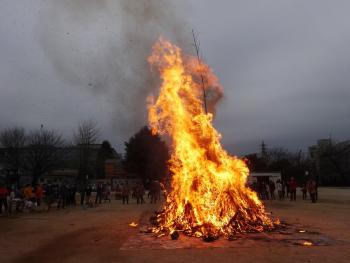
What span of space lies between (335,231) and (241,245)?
439cm

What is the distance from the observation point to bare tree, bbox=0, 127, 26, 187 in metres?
49.0

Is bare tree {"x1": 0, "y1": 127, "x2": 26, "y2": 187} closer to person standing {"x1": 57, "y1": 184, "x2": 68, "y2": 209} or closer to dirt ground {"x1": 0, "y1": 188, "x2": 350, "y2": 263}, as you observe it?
person standing {"x1": 57, "y1": 184, "x2": 68, "y2": 209}

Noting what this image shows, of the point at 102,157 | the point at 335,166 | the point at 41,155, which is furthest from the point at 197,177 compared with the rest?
the point at 102,157

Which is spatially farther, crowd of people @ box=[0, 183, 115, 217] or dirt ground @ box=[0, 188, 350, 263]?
crowd of people @ box=[0, 183, 115, 217]

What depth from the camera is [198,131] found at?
1550cm

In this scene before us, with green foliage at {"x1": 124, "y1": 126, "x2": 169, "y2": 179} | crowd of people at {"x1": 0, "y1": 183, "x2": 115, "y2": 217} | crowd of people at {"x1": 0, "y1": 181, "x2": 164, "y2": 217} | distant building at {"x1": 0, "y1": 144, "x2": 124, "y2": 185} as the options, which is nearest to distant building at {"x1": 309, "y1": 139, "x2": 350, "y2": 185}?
green foliage at {"x1": 124, "y1": 126, "x2": 169, "y2": 179}

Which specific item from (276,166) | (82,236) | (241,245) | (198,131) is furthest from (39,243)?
(276,166)

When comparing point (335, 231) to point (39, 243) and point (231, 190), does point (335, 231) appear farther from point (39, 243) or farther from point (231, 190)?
point (39, 243)

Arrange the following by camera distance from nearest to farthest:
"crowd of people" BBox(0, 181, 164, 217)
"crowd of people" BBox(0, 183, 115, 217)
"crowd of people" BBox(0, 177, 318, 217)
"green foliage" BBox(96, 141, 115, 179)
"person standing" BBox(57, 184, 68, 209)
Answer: "crowd of people" BBox(0, 183, 115, 217), "crowd of people" BBox(0, 181, 164, 217), "crowd of people" BBox(0, 177, 318, 217), "person standing" BBox(57, 184, 68, 209), "green foliage" BBox(96, 141, 115, 179)

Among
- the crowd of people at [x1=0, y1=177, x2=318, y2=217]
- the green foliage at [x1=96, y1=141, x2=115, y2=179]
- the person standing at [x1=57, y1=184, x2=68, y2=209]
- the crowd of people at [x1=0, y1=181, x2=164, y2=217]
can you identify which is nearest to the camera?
the crowd of people at [x1=0, y1=181, x2=164, y2=217]

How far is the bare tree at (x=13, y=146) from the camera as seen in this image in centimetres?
4903


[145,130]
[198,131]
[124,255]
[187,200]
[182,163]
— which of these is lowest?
[124,255]

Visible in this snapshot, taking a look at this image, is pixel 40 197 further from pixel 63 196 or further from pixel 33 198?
pixel 63 196

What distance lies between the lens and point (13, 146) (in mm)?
52281
